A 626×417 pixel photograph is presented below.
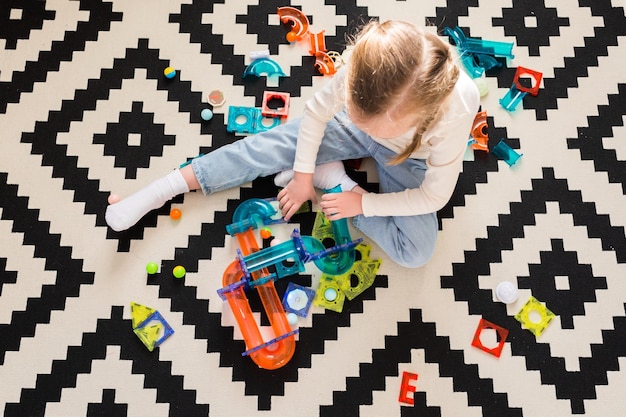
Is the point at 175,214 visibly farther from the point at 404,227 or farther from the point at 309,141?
the point at 404,227

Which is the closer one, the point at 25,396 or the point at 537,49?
the point at 25,396

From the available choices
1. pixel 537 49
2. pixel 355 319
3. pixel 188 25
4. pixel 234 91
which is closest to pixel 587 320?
pixel 355 319

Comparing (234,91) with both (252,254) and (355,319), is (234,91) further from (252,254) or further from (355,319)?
(355,319)

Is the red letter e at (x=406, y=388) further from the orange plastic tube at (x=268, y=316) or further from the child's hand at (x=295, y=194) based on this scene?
the child's hand at (x=295, y=194)

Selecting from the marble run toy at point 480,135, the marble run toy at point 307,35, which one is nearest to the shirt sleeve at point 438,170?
the marble run toy at point 480,135

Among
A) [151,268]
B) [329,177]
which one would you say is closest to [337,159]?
[329,177]

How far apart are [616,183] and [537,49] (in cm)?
31

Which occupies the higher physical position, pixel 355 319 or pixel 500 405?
pixel 355 319

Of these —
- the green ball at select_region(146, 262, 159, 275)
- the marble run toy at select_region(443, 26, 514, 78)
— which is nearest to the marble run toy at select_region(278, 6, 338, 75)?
the marble run toy at select_region(443, 26, 514, 78)

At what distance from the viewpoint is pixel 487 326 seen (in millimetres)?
1129

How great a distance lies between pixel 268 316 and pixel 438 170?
1.32 feet

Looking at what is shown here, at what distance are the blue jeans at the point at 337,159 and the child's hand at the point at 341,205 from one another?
0.05 meters

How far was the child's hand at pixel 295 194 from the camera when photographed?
3.62ft

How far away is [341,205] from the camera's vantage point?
1.08 metres
